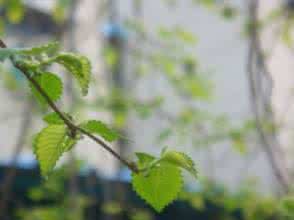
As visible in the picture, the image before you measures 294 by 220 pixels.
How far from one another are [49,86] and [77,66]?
57 mm

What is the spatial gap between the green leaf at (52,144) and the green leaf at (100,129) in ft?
0.08

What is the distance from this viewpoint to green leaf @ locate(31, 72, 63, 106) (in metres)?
0.63

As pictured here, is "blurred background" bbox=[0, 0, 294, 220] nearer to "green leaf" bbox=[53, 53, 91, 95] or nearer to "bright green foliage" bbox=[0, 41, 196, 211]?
"bright green foliage" bbox=[0, 41, 196, 211]

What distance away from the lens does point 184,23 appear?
22.0 ft

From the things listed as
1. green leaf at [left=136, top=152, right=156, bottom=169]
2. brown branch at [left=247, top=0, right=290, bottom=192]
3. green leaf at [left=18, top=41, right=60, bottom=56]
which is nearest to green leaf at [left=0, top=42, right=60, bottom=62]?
green leaf at [left=18, top=41, right=60, bottom=56]

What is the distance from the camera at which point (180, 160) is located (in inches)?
25.7

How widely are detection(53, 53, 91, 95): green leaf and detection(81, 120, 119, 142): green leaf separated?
0.14ft

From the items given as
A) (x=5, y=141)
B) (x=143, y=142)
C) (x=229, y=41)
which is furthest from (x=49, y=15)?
(x=229, y=41)

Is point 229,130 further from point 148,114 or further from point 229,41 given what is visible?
point 229,41

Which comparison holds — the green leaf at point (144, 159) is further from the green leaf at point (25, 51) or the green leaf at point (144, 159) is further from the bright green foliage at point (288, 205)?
the bright green foliage at point (288, 205)

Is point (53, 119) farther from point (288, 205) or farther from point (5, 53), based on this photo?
point (288, 205)

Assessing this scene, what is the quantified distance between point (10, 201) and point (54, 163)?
9.13ft

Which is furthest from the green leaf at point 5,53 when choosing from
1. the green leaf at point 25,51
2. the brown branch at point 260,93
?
the brown branch at point 260,93

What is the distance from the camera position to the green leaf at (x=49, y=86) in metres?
0.63
